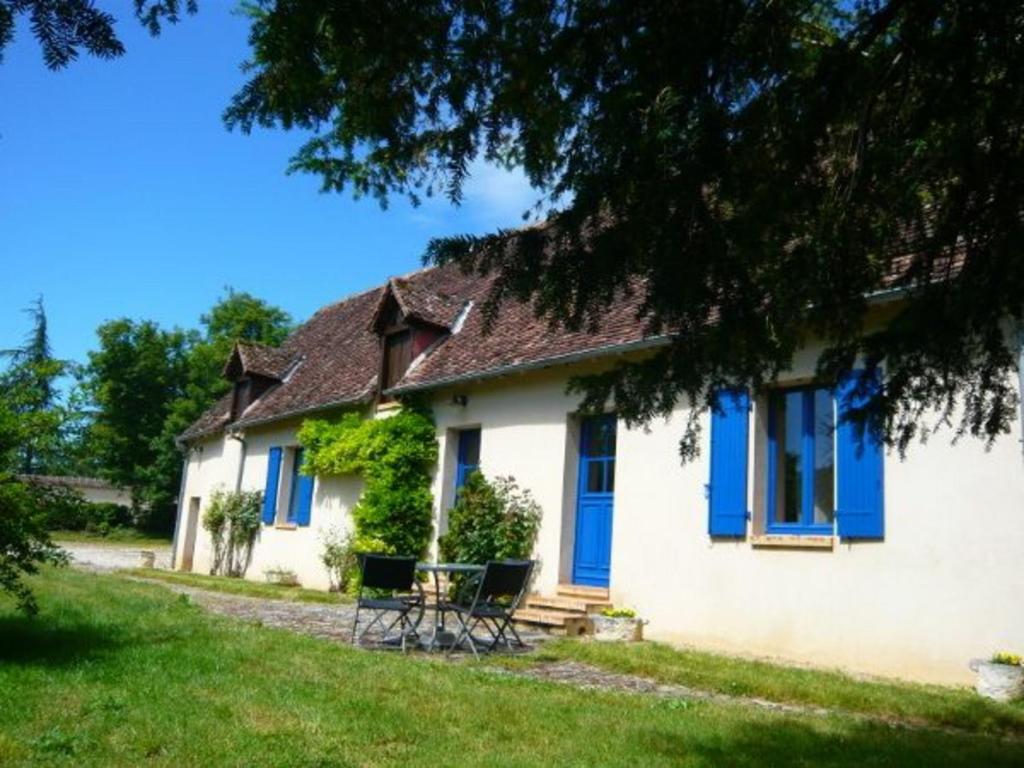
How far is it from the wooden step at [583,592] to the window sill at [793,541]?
7.85ft

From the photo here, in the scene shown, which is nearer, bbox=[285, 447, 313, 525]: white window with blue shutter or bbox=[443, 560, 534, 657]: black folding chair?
bbox=[443, 560, 534, 657]: black folding chair

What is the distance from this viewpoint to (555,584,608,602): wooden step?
1078 centimetres

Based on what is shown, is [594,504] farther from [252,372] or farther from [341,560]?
[252,372]

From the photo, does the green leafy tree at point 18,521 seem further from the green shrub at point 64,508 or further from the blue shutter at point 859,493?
the blue shutter at point 859,493

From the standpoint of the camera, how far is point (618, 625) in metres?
9.31

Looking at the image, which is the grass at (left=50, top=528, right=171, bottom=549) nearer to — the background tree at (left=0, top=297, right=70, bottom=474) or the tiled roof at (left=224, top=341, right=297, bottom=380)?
the tiled roof at (left=224, top=341, right=297, bottom=380)

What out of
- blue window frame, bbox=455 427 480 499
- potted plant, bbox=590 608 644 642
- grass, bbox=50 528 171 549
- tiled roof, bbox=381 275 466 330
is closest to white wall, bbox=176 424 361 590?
blue window frame, bbox=455 427 480 499

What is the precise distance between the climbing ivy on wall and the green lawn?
6.38 meters

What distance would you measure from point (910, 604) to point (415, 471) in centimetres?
799

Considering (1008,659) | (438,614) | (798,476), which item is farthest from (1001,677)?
(438,614)

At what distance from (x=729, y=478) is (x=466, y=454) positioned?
5.43 m

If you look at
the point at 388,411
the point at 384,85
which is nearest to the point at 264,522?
the point at 388,411

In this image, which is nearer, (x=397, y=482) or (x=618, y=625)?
(x=618, y=625)

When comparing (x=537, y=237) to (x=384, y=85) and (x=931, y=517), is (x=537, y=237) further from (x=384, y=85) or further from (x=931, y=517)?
(x=931, y=517)
